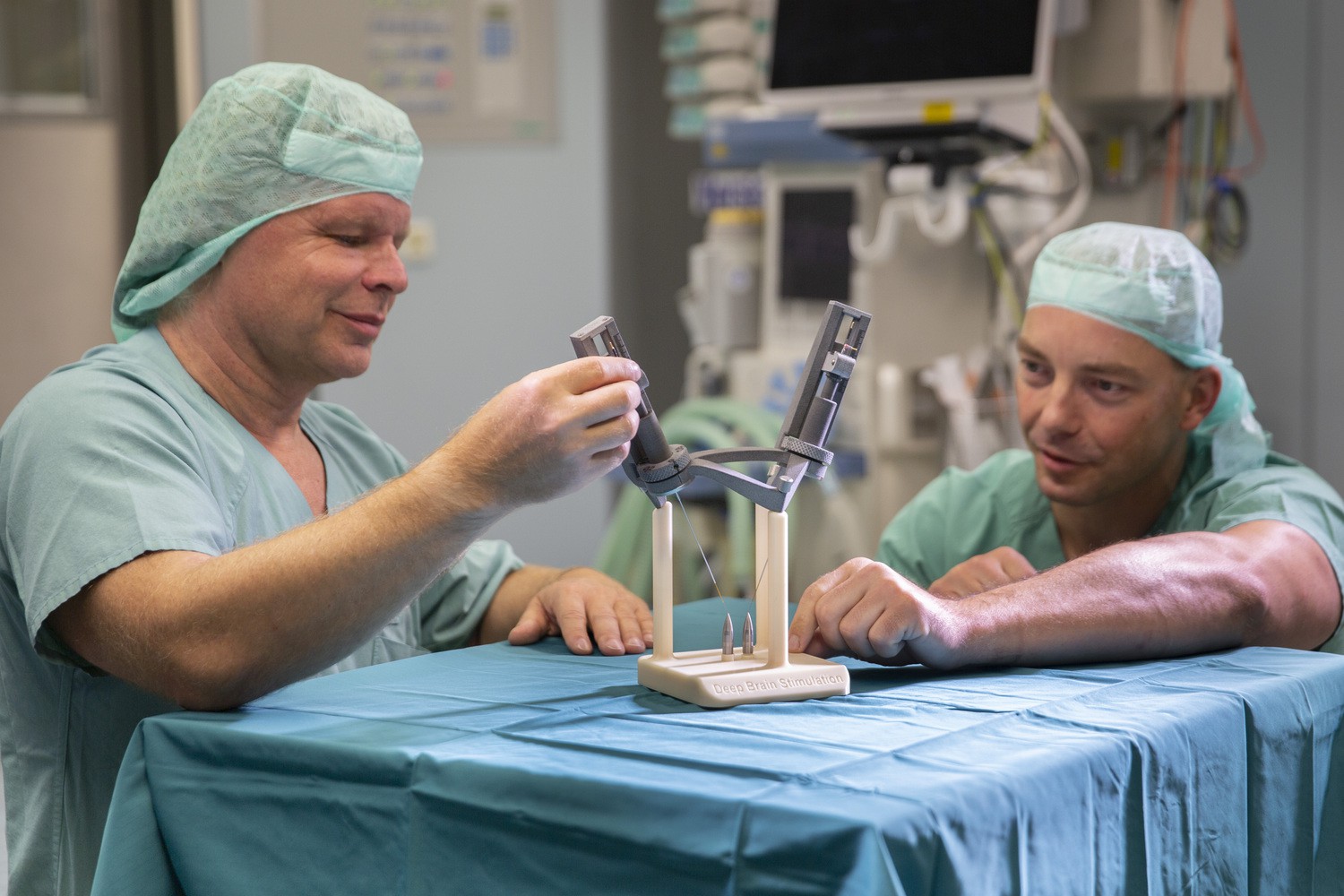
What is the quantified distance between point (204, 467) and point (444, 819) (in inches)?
23.2

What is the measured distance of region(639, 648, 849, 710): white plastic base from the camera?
1201 mm

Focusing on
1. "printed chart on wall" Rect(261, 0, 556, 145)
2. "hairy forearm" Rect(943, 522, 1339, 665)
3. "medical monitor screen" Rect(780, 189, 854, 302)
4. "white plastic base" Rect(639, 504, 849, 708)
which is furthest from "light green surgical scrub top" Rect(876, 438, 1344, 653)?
"printed chart on wall" Rect(261, 0, 556, 145)

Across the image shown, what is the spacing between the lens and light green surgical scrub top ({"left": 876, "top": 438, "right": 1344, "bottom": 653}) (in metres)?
1.83

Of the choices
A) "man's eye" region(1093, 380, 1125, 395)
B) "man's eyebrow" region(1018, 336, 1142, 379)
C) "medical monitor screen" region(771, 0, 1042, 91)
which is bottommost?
"man's eye" region(1093, 380, 1125, 395)

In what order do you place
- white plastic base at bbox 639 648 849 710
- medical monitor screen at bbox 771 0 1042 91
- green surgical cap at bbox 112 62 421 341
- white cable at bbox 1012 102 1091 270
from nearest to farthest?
white plastic base at bbox 639 648 849 710 < green surgical cap at bbox 112 62 421 341 < medical monitor screen at bbox 771 0 1042 91 < white cable at bbox 1012 102 1091 270

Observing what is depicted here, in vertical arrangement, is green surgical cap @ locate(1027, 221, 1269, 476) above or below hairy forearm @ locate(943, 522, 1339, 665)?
above

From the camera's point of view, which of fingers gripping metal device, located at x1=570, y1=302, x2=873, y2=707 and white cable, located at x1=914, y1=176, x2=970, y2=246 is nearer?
fingers gripping metal device, located at x1=570, y1=302, x2=873, y2=707

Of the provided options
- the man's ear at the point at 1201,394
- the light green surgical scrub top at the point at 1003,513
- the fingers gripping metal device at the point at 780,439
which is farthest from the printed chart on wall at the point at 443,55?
the fingers gripping metal device at the point at 780,439

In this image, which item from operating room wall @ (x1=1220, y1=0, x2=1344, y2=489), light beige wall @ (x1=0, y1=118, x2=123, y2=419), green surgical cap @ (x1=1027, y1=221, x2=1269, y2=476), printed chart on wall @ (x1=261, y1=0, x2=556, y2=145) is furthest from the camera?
printed chart on wall @ (x1=261, y1=0, x2=556, y2=145)

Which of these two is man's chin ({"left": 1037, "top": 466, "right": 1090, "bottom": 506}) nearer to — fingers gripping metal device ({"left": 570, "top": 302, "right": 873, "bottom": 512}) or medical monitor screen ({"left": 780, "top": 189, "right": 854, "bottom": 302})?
fingers gripping metal device ({"left": 570, "top": 302, "right": 873, "bottom": 512})

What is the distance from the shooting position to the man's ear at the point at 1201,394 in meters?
1.85

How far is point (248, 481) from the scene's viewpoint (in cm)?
153

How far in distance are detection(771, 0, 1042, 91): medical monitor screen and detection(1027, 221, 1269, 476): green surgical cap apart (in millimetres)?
1254

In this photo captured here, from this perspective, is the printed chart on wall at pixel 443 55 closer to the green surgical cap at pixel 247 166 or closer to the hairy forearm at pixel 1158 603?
the green surgical cap at pixel 247 166
